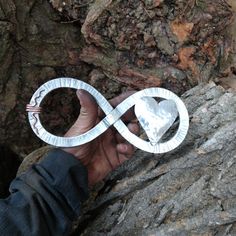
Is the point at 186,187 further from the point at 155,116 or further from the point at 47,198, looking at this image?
the point at 47,198

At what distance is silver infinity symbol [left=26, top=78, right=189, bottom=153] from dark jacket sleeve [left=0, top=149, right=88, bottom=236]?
0.07 m

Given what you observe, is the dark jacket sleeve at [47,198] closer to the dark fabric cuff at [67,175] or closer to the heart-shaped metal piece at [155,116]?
the dark fabric cuff at [67,175]

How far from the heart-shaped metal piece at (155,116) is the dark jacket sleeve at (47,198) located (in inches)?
9.8

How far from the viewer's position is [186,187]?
1306mm

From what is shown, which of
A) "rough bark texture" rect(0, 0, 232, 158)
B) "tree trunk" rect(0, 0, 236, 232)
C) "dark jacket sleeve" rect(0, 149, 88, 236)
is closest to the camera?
"dark jacket sleeve" rect(0, 149, 88, 236)

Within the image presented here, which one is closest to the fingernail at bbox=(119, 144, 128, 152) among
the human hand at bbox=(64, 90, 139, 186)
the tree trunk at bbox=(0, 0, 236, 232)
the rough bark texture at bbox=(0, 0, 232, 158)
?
the human hand at bbox=(64, 90, 139, 186)

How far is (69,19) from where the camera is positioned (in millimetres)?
1801

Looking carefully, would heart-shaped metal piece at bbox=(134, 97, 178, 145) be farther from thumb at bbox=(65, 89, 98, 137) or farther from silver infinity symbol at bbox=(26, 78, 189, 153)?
thumb at bbox=(65, 89, 98, 137)

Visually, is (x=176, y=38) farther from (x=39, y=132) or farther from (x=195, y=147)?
(x=39, y=132)

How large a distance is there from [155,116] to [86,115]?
23 centimetres

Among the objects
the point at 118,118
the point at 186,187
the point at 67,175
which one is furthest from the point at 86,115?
the point at 186,187

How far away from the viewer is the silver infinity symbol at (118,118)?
132 cm

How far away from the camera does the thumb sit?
1314mm

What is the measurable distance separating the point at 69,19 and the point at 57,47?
0.14 meters
